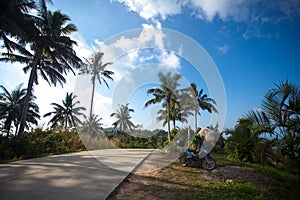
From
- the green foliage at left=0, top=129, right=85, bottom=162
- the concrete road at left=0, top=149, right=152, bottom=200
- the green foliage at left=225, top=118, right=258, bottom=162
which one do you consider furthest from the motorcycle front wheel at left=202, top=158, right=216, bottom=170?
the green foliage at left=0, top=129, right=85, bottom=162

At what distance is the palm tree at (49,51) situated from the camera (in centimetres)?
1309

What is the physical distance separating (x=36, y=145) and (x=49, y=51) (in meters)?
8.72

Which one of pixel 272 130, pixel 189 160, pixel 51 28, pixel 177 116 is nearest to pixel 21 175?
pixel 189 160

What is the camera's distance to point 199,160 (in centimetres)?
616

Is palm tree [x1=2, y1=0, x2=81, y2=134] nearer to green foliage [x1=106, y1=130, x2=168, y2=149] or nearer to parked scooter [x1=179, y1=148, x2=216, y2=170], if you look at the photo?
green foliage [x1=106, y1=130, x2=168, y2=149]

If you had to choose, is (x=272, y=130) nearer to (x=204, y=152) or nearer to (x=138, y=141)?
(x=204, y=152)

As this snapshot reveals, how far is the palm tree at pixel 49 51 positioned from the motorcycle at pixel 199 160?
38.7 ft

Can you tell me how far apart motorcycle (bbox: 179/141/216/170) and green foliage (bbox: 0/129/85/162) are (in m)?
6.50

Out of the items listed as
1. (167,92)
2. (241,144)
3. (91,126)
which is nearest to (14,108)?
(91,126)

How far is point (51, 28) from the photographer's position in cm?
1357

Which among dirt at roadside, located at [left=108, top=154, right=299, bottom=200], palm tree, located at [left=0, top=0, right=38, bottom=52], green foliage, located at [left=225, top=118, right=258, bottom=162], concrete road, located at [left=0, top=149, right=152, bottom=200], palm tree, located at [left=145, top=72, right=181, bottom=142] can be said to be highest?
palm tree, located at [left=0, top=0, right=38, bottom=52]

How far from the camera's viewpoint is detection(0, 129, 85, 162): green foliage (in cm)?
737

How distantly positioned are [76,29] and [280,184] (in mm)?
16664

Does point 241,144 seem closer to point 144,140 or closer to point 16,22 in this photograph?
point 144,140
